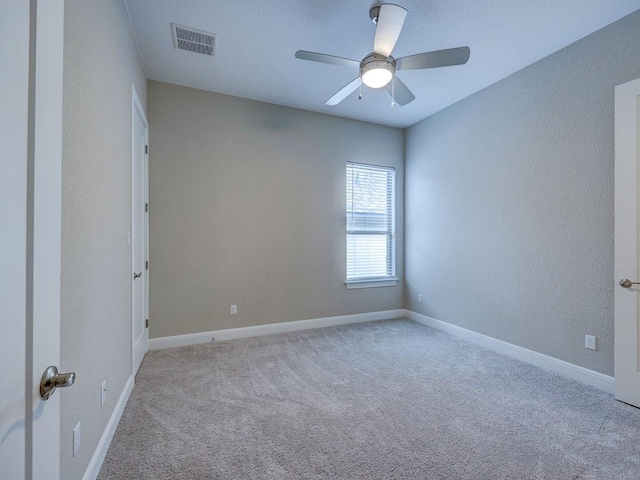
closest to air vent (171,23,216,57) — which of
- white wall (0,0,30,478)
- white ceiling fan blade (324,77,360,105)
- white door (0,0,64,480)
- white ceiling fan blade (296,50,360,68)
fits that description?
white ceiling fan blade (296,50,360,68)

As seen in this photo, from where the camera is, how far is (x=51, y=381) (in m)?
0.64

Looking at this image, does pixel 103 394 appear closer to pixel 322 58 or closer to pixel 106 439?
pixel 106 439

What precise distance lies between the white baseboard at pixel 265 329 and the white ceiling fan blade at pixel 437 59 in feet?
10.1

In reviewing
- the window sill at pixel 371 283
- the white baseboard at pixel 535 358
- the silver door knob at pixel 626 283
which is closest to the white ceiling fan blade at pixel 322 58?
the silver door knob at pixel 626 283

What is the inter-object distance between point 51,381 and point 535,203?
360 centimetres

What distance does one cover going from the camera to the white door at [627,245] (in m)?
2.21

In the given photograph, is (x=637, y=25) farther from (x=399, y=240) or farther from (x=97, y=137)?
(x=97, y=137)

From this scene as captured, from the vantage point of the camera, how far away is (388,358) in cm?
312

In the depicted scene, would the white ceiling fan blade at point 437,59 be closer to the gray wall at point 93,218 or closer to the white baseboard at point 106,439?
the gray wall at point 93,218

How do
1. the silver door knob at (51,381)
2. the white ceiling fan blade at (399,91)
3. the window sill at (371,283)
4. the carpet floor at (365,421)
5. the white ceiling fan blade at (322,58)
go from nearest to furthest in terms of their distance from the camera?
the silver door knob at (51,381)
the carpet floor at (365,421)
the white ceiling fan blade at (322,58)
the white ceiling fan blade at (399,91)
the window sill at (371,283)

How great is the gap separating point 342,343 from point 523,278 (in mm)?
2021

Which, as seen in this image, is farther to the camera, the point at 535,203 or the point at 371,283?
the point at 371,283

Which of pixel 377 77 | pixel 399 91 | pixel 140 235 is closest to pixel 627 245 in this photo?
pixel 399 91

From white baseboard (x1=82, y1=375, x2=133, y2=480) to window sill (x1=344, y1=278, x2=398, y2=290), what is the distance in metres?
2.81
